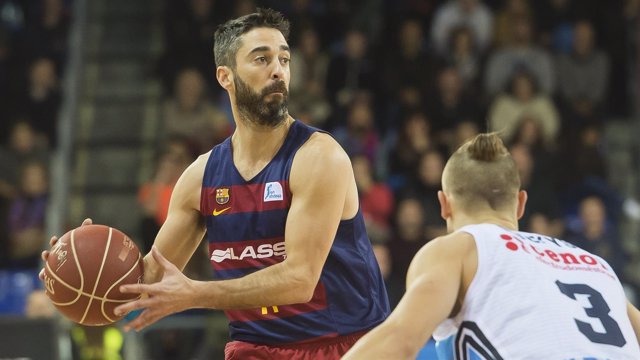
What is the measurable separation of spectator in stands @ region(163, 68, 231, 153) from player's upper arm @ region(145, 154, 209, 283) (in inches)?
260

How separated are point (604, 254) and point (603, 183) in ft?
4.70

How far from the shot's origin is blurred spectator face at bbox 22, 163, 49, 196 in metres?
11.2

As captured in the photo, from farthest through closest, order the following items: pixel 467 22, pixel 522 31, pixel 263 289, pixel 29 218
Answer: pixel 467 22
pixel 522 31
pixel 29 218
pixel 263 289

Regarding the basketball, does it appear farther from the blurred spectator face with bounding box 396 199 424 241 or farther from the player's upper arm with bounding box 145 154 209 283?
the blurred spectator face with bounding box 396 199 424 241

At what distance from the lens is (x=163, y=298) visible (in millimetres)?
4508

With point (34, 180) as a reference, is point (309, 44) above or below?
above

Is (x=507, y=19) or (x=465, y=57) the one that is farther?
(x=507, y=19)

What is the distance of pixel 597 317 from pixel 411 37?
30.9 ft

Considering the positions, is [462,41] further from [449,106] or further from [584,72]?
[584,72]

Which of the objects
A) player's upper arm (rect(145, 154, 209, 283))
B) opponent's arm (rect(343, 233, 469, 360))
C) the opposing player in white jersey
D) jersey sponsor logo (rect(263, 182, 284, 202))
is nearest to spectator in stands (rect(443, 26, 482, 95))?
player's upper arm (rect(145, 154, 209, 283))

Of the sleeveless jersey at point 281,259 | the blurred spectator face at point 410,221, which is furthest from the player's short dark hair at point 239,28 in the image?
the blurred spectator face at point 410,221

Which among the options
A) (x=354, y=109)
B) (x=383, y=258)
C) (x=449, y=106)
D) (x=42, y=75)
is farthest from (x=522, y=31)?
(x=42, y=75)

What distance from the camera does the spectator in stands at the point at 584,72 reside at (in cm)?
1262

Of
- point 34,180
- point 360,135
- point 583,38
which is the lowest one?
point 34,180
